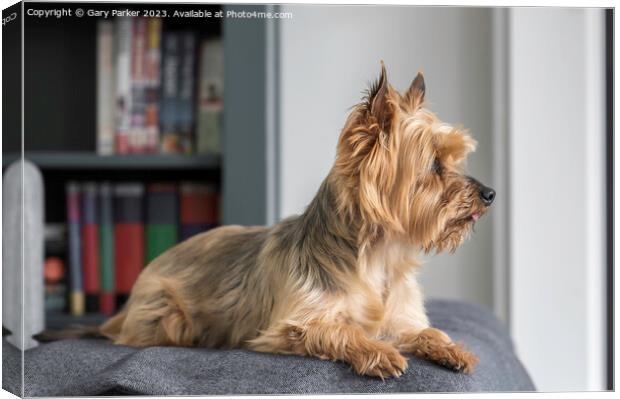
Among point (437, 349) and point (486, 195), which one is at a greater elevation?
point (486, 195)

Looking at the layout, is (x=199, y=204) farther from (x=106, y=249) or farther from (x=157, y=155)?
(x=106, y=249)

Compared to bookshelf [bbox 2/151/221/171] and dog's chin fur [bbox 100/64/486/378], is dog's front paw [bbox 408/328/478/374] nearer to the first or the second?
dog's chin fur [bbox 100/64/486/378]

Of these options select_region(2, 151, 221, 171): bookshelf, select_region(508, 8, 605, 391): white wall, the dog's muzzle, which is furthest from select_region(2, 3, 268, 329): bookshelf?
the dog's muzzle

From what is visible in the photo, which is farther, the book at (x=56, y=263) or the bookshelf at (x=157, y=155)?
the book at (x=56, y=263)

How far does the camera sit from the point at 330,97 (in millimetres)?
1565

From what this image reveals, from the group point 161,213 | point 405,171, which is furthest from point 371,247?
point 161,213

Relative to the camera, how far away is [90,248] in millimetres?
2299

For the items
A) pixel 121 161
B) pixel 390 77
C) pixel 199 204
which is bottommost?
pixel 199 204

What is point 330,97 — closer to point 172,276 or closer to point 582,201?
point 172,276

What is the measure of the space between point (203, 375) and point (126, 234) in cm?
100

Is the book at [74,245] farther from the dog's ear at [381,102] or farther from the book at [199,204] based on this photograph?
the dog's ear at [381,102]

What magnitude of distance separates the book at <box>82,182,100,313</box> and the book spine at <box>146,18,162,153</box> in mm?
212

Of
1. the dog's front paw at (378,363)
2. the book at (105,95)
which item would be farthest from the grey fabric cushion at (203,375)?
the book at (105,95)

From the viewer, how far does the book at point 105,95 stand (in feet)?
7.23
